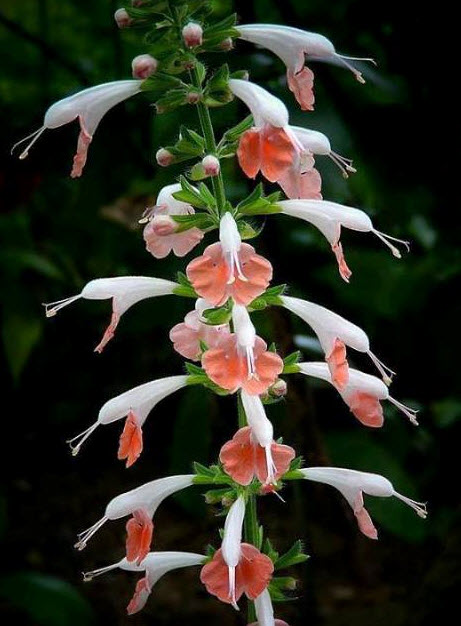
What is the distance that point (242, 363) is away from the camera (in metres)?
1.02

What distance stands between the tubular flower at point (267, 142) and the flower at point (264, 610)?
0.45 m

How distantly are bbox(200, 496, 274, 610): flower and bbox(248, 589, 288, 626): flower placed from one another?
0.07 metres

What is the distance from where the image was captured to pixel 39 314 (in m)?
2.56

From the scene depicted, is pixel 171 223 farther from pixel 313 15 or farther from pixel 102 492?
pixel 102 492

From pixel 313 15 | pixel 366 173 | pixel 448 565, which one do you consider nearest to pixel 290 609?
pixel 448 565

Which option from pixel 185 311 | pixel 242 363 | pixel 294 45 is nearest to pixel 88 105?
pixel 294 45

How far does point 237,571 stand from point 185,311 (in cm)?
77

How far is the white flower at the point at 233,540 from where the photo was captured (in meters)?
1.05

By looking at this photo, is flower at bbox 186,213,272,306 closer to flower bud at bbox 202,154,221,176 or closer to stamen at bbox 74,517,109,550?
flower bud at bbox 202,154,221,176

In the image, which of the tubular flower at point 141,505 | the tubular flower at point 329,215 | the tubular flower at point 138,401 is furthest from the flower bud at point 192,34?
the tubular flower at point 141,505

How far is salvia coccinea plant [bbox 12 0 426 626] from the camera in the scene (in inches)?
40.3

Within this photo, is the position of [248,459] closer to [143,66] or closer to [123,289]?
[123,289]

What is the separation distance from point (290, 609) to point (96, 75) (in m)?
1.26

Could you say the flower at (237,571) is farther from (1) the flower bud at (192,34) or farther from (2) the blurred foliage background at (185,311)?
(2) the blurred foliage background at (185,311)
